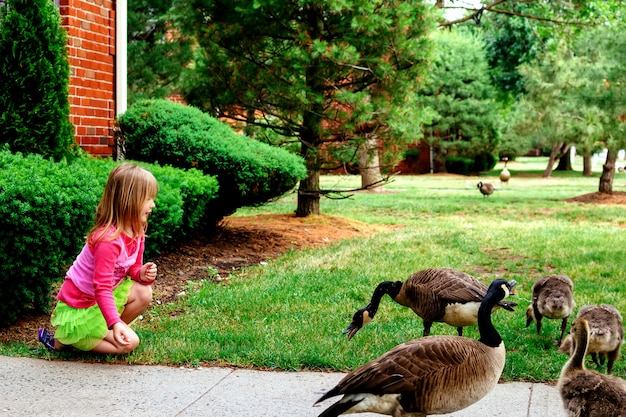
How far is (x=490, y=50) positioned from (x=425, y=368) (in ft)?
120

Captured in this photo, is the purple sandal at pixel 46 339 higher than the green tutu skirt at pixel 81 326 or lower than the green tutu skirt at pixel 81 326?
lower

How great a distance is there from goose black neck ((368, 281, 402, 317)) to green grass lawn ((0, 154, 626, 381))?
452 millimetres

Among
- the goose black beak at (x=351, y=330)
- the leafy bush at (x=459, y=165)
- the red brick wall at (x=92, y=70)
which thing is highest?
the red brick wall at (x=92, y=70)

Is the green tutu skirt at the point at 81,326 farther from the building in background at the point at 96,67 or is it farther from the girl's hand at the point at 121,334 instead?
the building in background at the point at 96,67

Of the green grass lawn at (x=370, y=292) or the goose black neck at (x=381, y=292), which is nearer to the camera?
the goose black neck at (x=381, y=292)

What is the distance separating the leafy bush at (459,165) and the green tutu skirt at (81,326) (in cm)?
3301

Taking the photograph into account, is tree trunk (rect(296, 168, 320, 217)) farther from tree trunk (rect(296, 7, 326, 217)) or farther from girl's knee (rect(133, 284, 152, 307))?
girl's knee (rect(133, 284, 152, 307))

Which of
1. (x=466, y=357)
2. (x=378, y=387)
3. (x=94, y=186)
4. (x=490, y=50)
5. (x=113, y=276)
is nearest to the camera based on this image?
(x=378, y=387)

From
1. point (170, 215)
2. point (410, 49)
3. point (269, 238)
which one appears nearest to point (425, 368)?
point (170, 215)

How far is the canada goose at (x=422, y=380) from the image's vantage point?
3.83 meters

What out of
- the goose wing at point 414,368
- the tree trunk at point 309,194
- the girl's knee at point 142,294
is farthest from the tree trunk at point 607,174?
the goose wing at point 414,368

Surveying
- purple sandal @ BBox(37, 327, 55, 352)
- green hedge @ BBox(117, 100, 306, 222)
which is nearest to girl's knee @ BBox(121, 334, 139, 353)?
purple sandal @ BBox(37, 327, 55, 352)

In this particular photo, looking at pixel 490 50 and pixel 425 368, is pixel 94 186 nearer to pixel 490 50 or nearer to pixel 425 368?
pixel 425 368

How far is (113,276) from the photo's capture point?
18.1 ft
